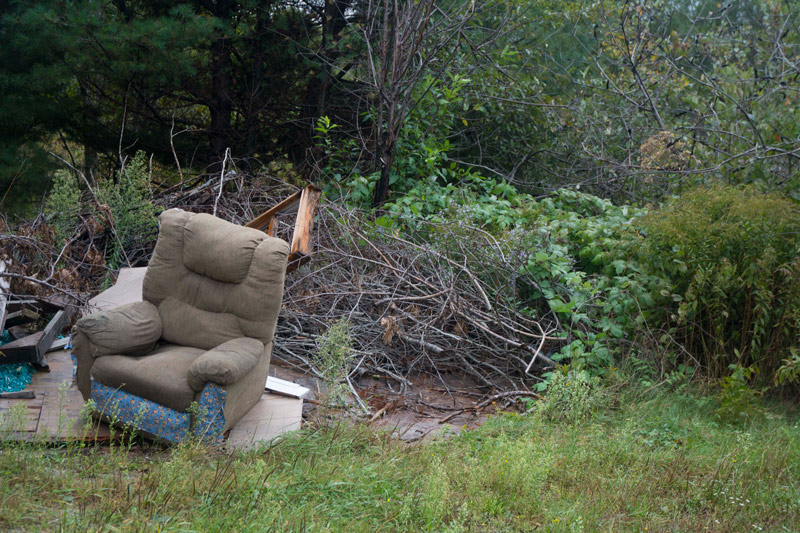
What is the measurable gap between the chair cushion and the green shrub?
131 inches

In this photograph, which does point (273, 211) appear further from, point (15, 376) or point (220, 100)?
point (220, 100)

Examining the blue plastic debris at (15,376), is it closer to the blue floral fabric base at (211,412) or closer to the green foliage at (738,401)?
the blue floral fabric base at (211,412)

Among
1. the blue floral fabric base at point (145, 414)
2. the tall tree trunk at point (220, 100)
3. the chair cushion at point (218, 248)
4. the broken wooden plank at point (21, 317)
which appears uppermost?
the tall tree trunk at point (220, 100)

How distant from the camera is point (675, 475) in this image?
3.80m

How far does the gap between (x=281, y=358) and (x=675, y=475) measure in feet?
11.2

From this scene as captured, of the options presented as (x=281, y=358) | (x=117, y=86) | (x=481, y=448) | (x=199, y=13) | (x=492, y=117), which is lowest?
(x=281, y=358)

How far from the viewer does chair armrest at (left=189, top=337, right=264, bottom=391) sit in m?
3.81

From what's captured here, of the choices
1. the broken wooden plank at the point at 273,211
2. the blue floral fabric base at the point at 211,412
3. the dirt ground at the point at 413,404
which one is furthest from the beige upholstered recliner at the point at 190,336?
the broken wooden plank at the point at 273,211

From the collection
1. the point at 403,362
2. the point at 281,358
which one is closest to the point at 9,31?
the point at 281,358

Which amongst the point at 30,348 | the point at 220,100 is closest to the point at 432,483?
the point at 30,348

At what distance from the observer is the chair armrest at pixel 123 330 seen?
13.5 ft

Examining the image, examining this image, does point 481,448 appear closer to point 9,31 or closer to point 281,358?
point 281,358

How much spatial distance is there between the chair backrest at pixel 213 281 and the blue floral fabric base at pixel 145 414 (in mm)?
629

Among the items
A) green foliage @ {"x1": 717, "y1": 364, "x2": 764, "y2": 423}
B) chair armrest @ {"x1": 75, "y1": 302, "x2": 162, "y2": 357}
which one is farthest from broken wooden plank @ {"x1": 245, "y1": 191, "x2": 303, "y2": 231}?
green foliage @ {"x1": 717, "y1": 364, "x2": 764, "y2": 423}
